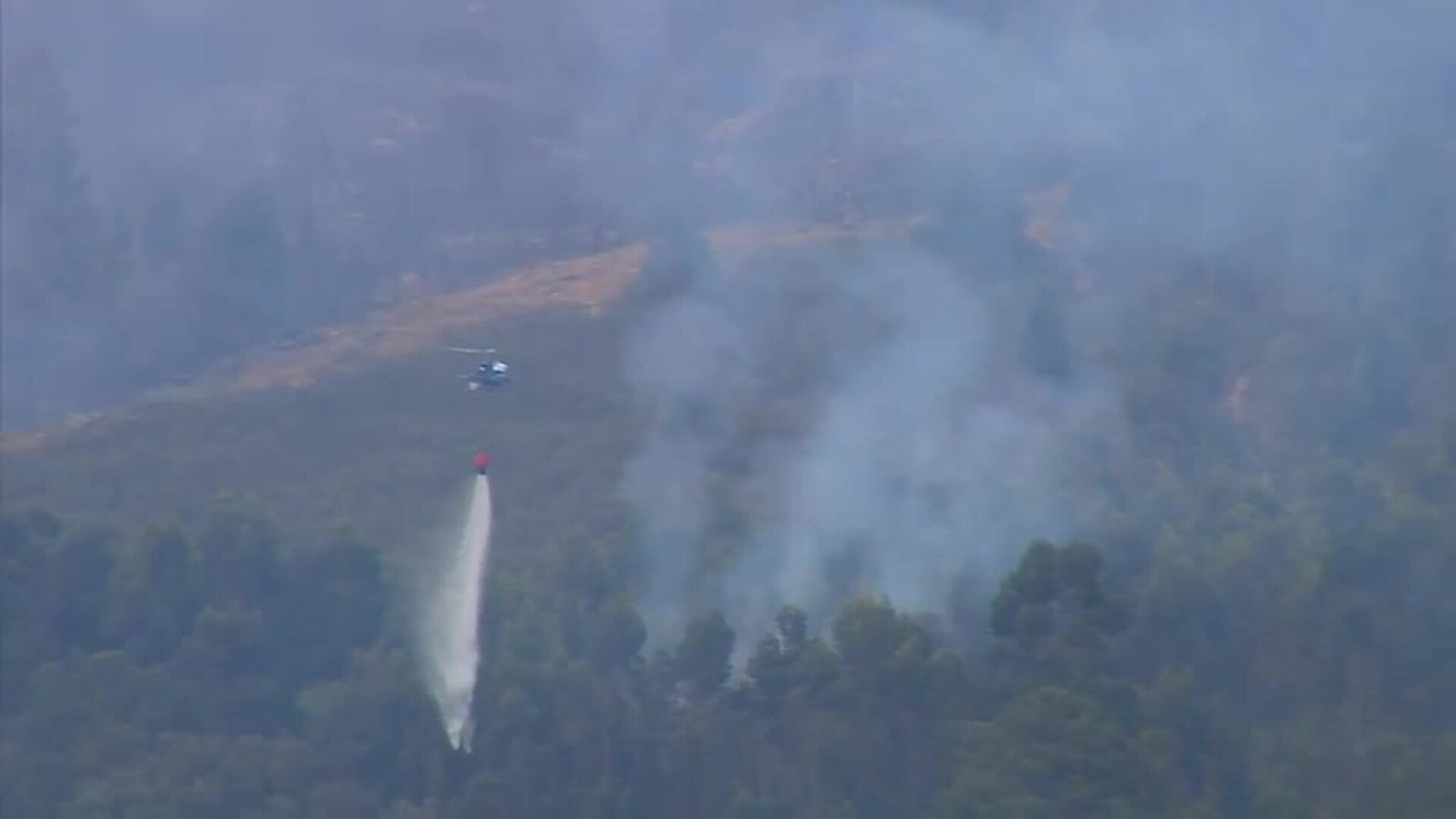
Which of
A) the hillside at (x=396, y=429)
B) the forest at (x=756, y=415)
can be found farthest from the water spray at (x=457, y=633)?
the hillside at (x=396, y=429)

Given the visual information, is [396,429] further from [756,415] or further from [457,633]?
[457,633]

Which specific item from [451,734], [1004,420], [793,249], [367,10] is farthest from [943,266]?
[367,10]

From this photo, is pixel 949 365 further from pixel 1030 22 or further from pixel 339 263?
pixel 339 263

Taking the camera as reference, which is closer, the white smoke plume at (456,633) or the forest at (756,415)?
the forest at (756,415)

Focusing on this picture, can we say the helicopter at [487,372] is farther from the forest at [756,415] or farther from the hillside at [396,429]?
the forest at [756,415]

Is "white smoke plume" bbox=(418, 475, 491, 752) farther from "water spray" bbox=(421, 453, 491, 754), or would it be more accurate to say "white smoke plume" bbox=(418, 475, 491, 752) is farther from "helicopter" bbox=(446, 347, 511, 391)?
"helicopter" bbox=(446, 347, 511, 391)

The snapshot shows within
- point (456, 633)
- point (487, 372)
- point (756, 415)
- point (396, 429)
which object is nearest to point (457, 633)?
point (456, 633)
